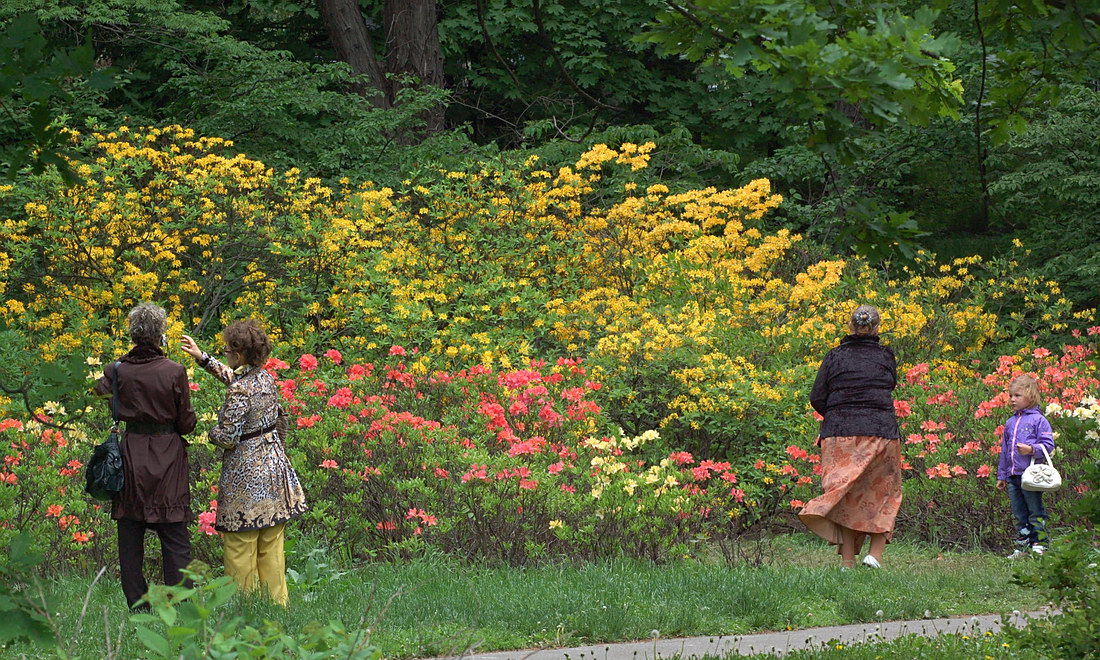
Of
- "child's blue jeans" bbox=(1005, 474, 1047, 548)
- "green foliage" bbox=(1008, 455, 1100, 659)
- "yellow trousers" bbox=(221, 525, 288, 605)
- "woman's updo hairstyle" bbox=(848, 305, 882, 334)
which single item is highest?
"woman's updo hairstyle" bbox=(848, 305, 882, 334)

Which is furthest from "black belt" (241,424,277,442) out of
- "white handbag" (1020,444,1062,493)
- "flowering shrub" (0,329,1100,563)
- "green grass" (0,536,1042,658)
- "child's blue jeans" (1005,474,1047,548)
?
"child's blue jeans" (1005,474,1047,548)

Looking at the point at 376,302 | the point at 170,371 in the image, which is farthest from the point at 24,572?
the point at 376,302

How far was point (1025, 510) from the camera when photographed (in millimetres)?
8312

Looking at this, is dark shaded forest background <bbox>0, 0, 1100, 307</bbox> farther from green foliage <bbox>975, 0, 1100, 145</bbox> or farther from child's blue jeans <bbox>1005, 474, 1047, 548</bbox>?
child's blue jeans <bbox>1005, 474, 1047, 548</bbox>

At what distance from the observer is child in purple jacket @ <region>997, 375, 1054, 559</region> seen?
26.7 ft

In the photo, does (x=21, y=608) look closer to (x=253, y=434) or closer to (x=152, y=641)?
(x=152, y=641)

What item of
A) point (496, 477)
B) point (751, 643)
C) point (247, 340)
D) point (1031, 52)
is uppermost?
point (1031, 52)

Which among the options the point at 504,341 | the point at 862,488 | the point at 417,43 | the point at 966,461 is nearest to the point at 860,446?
the point at 862,488

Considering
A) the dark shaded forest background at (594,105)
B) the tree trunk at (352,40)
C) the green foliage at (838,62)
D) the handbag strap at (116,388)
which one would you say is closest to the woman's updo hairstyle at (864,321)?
the dark shaded forest background at (594,105)

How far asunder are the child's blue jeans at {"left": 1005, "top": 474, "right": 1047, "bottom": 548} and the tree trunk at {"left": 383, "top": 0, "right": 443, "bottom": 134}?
405 inches

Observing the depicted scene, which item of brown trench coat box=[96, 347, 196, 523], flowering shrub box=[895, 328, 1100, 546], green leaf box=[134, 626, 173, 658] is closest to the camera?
green leaf box=[134, 626, 173, 658]

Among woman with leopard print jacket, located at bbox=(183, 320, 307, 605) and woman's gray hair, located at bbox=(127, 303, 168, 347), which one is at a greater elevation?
woman's gray hair, located at bbox=(127, 303, 168, 347)

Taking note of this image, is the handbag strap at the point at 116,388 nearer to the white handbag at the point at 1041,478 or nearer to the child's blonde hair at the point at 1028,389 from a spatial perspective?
the white handbag at the point at 1041,478

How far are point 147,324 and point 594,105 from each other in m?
6.92
